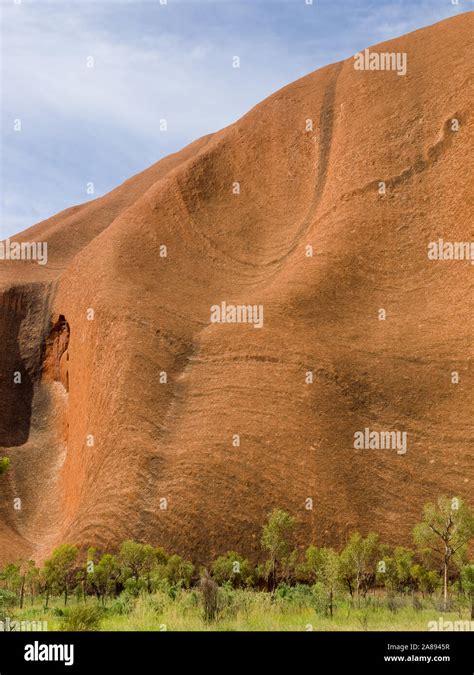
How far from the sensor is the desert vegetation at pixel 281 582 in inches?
690

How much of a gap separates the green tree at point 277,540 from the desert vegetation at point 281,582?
0.12ft

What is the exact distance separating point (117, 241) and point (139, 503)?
51.8 ft

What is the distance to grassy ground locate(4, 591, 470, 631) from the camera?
15154mm

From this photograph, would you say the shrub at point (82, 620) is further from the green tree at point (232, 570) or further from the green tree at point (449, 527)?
the green tree at point (449, 527)

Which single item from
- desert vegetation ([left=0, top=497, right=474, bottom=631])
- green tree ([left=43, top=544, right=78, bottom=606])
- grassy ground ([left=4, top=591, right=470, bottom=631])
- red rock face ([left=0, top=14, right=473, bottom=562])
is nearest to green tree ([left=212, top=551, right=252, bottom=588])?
desert vegetation ([left=0, top=497, right=474, bottom=631])

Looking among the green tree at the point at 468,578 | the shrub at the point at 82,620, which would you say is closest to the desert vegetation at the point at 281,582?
the green tree at the point at 468,578

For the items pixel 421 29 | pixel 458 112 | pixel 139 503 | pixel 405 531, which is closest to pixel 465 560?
pixel 405 531

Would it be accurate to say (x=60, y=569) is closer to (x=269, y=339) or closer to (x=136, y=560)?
(x=136, y=560)

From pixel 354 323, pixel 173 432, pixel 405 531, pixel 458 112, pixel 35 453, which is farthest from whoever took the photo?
pixel 35 453

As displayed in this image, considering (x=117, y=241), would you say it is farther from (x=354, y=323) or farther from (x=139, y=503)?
(x=139, y=503)

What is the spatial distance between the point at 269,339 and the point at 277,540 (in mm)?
A: 9266

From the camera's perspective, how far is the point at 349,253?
35.4m

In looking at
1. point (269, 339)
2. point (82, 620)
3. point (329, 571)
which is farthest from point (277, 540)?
point (82, 620)

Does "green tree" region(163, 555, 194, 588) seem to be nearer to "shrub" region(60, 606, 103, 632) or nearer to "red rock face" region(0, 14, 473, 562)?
"red rock face" region(0, 14, 473, 562)
